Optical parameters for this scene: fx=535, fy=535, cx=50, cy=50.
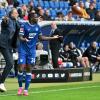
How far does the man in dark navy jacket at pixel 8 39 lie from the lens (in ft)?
45.6

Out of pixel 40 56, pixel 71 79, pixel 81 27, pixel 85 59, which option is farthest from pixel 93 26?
pixel 71 79

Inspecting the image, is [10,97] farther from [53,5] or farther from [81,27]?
[53,5]

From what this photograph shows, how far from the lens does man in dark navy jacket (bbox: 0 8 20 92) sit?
13898 mm

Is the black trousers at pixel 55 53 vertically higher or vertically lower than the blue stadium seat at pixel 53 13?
lower

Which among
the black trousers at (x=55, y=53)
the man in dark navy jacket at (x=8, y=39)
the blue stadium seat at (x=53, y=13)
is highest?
the blue stadium seat at (x=53, y=13)

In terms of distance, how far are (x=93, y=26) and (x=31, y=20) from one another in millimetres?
13050

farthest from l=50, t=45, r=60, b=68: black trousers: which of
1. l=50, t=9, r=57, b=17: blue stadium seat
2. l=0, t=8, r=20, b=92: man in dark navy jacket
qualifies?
l=0, t=8, r=20, b=92: man in dark navy jacket

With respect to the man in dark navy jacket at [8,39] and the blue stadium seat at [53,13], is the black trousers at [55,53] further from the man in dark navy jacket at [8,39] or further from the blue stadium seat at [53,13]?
the man in dark navy jacket at [8,39]

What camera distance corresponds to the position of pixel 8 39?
1412 centimetres

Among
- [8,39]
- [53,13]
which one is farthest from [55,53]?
[8,39]

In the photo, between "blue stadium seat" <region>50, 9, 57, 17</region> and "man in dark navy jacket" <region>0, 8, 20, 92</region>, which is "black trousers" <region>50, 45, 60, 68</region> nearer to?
"blue stadium seat" <region>50, 9, 57, 17</region>

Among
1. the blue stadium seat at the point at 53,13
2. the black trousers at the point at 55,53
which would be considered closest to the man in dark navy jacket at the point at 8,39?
the black trousers at the point at 55,53

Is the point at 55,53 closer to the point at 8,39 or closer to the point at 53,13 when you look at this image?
the point at 53,13

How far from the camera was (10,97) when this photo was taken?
12078 millimetres
